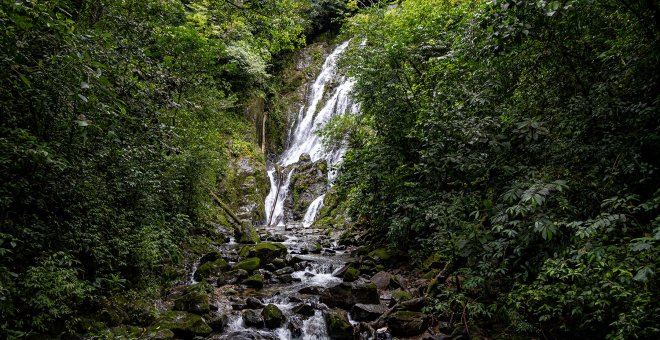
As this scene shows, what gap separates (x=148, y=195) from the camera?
7.12 metres

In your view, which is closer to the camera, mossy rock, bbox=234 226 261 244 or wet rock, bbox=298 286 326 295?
→ wet rock, bbox=298 286 326 295

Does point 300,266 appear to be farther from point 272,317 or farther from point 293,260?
point 272,317

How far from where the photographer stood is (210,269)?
29.0 feet

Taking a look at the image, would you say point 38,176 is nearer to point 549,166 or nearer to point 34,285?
point 34,285

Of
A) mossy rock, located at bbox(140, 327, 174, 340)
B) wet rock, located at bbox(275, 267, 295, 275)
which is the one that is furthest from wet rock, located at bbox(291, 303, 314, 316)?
wet rock, located at bbox(275, 267, 295, 275)

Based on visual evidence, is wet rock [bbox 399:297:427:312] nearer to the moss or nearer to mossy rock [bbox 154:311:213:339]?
the moss

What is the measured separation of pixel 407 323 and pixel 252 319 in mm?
2801

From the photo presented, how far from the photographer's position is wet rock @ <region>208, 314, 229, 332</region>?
19.9 ft

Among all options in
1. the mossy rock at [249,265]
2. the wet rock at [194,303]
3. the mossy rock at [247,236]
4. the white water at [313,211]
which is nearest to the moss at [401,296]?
the wet rock at [194,303]

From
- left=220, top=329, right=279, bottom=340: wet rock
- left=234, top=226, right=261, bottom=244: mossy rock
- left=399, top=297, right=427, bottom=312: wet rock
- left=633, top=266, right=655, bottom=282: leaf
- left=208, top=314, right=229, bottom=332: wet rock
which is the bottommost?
left=220, top=329, right=279, bottom=340: wet rock

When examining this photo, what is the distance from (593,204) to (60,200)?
752cm

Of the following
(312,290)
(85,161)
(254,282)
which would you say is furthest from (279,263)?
(85,161)

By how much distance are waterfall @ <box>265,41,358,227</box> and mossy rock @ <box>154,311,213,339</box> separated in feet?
41.7

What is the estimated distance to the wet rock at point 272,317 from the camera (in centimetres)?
629
